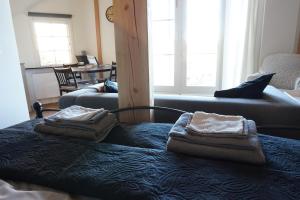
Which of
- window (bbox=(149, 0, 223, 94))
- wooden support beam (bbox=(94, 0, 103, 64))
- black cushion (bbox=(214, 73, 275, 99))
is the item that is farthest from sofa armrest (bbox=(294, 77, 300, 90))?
wooden support beam (bbox=(94, 0, 103, 64))

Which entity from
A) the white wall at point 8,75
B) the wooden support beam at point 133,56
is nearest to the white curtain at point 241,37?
the wooden support beam at point 133,56

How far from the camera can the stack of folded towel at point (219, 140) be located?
89 cm

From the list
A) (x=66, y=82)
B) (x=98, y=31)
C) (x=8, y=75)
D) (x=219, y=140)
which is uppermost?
(x=98, y=31)

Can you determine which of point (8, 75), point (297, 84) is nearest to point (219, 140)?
point (297, 84)

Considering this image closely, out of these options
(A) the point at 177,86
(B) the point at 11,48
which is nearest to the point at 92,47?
(A) the point at 177,86

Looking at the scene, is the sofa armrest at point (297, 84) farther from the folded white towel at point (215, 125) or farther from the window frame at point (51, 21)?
the window frame at point (51, 21)

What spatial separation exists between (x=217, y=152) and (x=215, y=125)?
172mm

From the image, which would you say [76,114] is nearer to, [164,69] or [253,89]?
[253,89]

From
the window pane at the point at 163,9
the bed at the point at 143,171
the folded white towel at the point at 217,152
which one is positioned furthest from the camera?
the window pane at the point at 163,9

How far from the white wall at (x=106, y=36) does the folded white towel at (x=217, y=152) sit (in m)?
4.09

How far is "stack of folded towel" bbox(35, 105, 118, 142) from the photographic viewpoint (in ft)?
3.76

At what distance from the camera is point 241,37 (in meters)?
3.43

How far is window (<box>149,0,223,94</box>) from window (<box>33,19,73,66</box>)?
6.84 ft

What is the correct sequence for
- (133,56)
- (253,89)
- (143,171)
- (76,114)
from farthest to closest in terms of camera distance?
1. (253,89)
2. (133,56)
3. (76,114)
4. (143,171)
